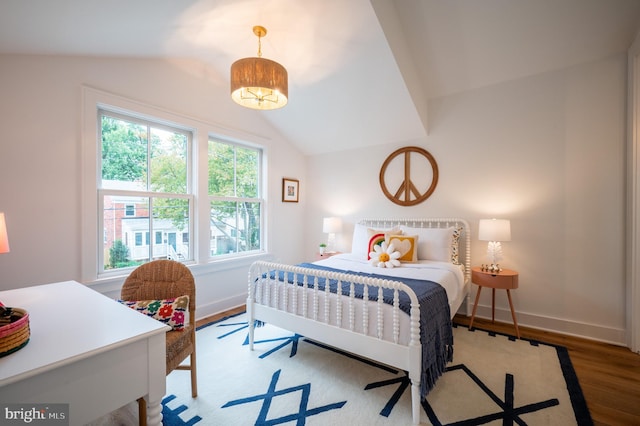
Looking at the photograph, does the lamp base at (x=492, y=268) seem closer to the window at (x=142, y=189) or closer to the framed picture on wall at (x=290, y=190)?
the framed picture on wall at (x=290, y=190)

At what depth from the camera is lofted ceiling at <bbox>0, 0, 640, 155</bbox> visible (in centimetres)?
191

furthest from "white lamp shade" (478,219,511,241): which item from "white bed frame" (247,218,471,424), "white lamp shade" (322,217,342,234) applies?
"white lamp shade" (322,217,342,234)

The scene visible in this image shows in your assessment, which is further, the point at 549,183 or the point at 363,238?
the point at 363,238

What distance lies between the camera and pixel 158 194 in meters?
2.88

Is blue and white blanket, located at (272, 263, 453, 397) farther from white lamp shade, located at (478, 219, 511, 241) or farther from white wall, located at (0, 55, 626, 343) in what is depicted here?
white wall, located at (0, 55, 626, 343)

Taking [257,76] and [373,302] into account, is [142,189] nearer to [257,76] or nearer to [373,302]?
[257,76]

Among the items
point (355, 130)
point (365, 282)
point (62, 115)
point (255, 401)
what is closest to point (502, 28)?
point (355, 130)

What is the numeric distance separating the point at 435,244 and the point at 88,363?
9.81 feet

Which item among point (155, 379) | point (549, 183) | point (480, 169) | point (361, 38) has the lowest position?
point (155, 379)

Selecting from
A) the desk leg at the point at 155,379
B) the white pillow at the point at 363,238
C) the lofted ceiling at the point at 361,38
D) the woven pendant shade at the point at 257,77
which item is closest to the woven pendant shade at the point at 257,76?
the woven pendant shade at the point at 257,77

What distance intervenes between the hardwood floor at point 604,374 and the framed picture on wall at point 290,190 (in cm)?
297

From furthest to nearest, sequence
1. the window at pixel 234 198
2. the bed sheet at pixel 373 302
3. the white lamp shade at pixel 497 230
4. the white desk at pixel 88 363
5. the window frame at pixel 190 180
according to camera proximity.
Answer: the window at pixel 234 198
the white lamp shade at pixel 497 230
the window frame at pixel 190 180
the bed sheet at pixel 373 302
the white desk at pixel 88 363

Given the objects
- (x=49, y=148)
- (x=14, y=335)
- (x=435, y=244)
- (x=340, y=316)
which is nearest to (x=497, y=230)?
(x=435, y=244)

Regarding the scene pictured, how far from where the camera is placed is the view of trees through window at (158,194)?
8.54 feet
